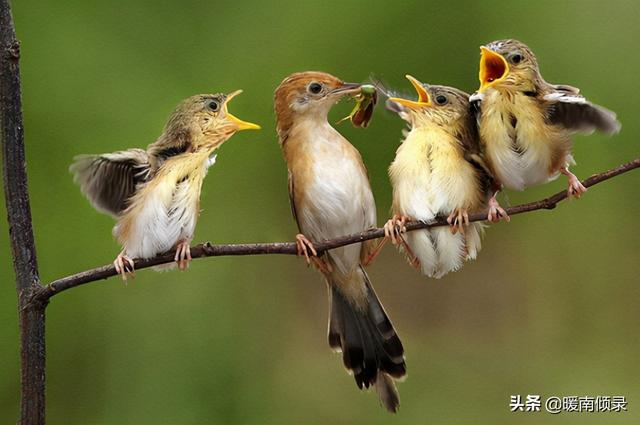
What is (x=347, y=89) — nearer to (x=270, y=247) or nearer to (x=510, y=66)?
(x=510, y=66)

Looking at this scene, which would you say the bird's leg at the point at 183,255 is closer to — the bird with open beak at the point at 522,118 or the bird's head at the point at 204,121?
the bird's head at the point at 204,121

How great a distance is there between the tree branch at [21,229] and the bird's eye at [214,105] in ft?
0.75

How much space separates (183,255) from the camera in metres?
1.18

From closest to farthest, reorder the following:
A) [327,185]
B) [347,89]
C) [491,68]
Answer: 1. [491,68]
2. [347,89]
3. [327,185]

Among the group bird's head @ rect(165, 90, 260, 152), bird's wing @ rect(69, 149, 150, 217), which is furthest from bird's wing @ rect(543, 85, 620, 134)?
bird's wing @ rect(69, 149, 150, 217)

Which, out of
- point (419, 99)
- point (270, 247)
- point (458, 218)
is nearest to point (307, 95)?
point (419, 99)

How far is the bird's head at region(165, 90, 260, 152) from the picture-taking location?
1.16 metres

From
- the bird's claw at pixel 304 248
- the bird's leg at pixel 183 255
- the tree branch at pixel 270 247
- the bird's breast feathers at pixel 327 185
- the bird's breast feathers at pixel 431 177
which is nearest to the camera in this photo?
the tree branch at pixel 270 247

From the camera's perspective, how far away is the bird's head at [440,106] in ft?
4.11

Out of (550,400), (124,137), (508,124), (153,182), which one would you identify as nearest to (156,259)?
(153,182)

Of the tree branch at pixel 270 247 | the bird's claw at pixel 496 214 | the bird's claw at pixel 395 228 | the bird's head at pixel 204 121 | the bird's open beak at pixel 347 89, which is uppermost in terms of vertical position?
the bird's open beak at pixel 347 89

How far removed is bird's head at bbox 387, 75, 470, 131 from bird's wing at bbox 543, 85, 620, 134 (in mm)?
133

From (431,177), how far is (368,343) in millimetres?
373

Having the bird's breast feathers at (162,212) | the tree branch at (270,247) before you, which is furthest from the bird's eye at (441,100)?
the bird's breast feathers at (162,212)
